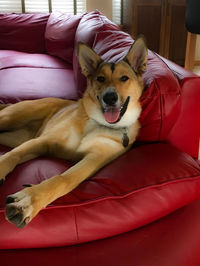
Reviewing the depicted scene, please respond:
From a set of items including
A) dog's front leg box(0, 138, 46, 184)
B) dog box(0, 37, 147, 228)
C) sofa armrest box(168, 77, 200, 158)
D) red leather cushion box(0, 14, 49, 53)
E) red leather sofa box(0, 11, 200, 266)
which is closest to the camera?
red leather sofa box(0, 11, 200, 266)

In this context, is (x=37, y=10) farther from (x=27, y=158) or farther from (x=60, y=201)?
(x=60, y=201)

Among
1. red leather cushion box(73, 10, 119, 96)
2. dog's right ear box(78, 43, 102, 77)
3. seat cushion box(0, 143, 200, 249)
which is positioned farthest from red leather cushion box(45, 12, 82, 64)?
seat cushion box(0, 143, 200, 249)

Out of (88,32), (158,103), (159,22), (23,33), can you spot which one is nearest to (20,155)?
(158,103)

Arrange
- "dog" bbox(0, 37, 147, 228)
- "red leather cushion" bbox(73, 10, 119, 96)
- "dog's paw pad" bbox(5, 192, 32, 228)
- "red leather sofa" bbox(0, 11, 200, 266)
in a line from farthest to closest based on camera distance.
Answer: "red leather cushion" bbox(73, 10, 119, 96) → "dog" bbox(0, 37, 147, 228) → "red leather sofa" bbox(0, 11, 200, 266) → "dog's paw pad" bbox(5, 192, 32, 228)

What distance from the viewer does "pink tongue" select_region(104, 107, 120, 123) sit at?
1569mm

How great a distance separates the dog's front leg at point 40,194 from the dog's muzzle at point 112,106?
0.96 ft

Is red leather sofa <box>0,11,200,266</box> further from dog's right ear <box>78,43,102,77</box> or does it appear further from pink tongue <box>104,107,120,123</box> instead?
dog's right ear <box>78,43,102,77</box>

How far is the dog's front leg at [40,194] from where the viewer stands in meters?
1.01

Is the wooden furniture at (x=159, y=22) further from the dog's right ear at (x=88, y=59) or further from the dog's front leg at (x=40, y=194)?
the dog's front leg at (x=40, y=194)

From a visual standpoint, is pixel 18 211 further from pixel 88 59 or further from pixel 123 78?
pixel 88 59

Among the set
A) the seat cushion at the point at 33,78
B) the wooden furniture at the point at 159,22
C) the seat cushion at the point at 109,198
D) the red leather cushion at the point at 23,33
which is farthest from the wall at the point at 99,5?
the seat cushion at the point at 109,198

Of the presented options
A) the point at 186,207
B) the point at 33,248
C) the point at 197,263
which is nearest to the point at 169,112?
the point at 186,207

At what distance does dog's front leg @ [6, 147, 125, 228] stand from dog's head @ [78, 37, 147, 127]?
330mm

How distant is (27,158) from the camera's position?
1514mm
